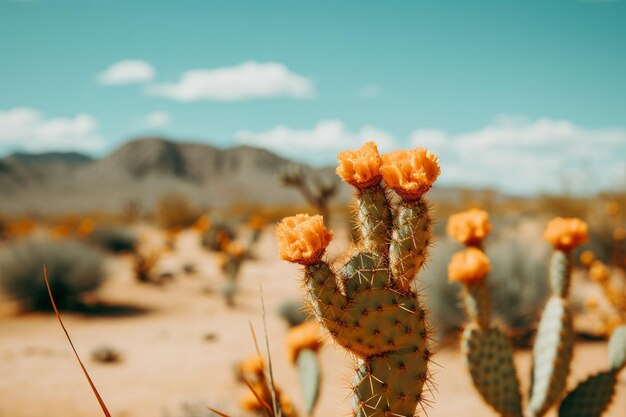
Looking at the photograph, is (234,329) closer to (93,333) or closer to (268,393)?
(93,333)

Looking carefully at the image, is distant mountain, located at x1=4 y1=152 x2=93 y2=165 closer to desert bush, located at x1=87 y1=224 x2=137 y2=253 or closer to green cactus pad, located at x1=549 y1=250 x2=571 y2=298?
desert bush, located at x1=87 y1=224 x2=137 y2=253

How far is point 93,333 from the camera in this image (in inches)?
322

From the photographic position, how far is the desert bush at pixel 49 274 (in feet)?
31.2

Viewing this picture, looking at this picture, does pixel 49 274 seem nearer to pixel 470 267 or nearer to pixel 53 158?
pixel 470 267

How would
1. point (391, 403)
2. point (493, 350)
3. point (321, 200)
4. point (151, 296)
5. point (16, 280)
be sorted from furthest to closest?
point (151, 296)
point (321, 200)
point (16, 280)
point (493, 350)
point (391, 403)

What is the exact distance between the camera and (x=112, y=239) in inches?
679

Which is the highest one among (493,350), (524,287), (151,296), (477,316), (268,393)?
(477,316)

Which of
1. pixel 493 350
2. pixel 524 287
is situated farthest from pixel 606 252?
pixel 493 350

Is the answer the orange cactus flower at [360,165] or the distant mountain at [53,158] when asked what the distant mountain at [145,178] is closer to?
the distant mountain at [53,158]

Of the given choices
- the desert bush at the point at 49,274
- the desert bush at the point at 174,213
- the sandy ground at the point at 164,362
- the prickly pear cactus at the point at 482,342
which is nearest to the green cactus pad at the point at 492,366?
the prickly pear cactus at the point at 482,342

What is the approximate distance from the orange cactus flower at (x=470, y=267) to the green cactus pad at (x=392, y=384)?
0.98 meters

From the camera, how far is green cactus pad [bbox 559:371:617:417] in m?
2.57

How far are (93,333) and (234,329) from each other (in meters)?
2.31

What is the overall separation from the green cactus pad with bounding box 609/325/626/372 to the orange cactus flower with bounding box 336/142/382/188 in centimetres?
191
